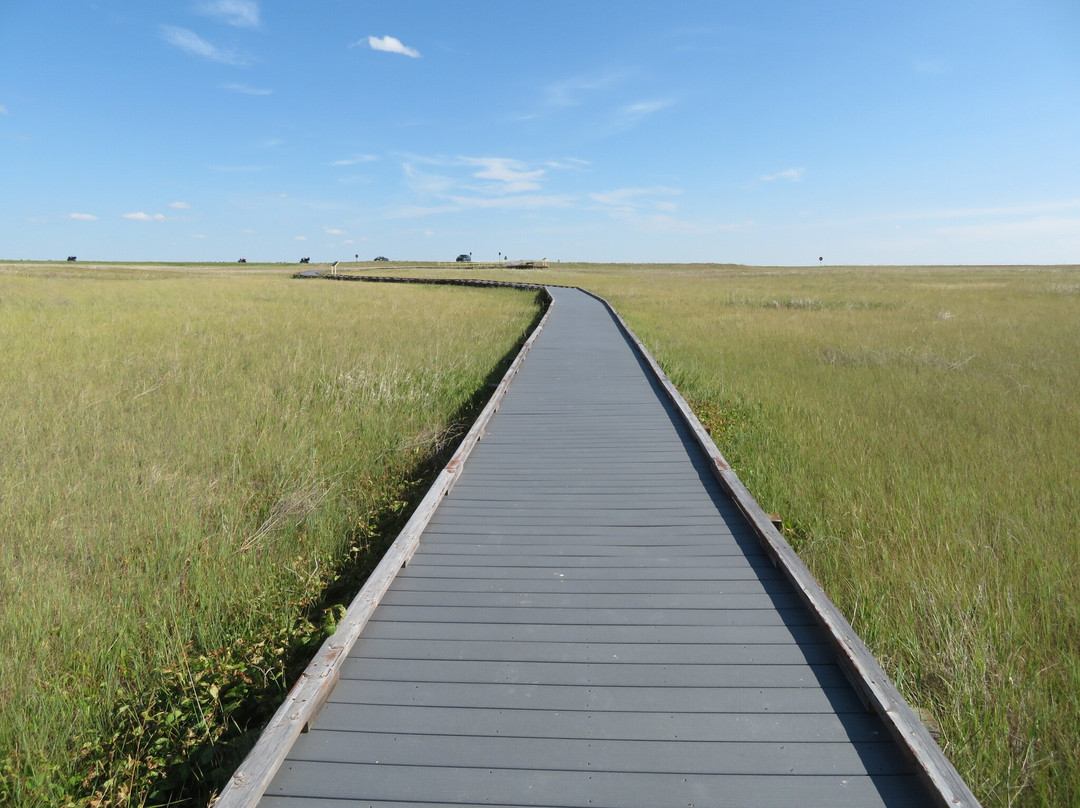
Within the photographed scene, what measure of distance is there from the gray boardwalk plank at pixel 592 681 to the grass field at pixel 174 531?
0.74 meters

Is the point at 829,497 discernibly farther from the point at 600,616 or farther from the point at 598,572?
the point at 600,616

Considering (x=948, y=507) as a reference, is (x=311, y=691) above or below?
above

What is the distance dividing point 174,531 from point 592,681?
376cm

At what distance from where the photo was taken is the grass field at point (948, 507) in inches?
125

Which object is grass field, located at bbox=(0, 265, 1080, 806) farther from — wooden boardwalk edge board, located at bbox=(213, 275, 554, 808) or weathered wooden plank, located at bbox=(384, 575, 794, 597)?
wooden boardwalk edge board, located at bbox=(213, 275, 554, 808)

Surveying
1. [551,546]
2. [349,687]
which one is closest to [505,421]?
[551,546]

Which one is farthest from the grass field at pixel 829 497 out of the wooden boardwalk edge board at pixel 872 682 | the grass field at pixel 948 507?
the wooden boardwalk edge board at pixel 872 682

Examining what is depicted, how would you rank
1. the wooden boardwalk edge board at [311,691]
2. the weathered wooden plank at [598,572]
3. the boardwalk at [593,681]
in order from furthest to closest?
the weathered wooden plank at [598,572] < the boardwalk at [593,681] < the wooden boardwalk edge board at [311,691]

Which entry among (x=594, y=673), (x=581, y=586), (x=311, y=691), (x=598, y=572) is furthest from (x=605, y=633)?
(x=311, y=691)

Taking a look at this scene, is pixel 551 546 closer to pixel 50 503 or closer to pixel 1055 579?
pixel 1055 579

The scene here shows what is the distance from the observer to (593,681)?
3068 mm

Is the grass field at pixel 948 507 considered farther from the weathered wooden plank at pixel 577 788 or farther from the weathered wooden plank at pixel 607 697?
the weathered wooden plank at pixel 577 788

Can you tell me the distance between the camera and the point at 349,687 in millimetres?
3021

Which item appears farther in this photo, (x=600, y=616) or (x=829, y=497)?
(x=829, y=497)
